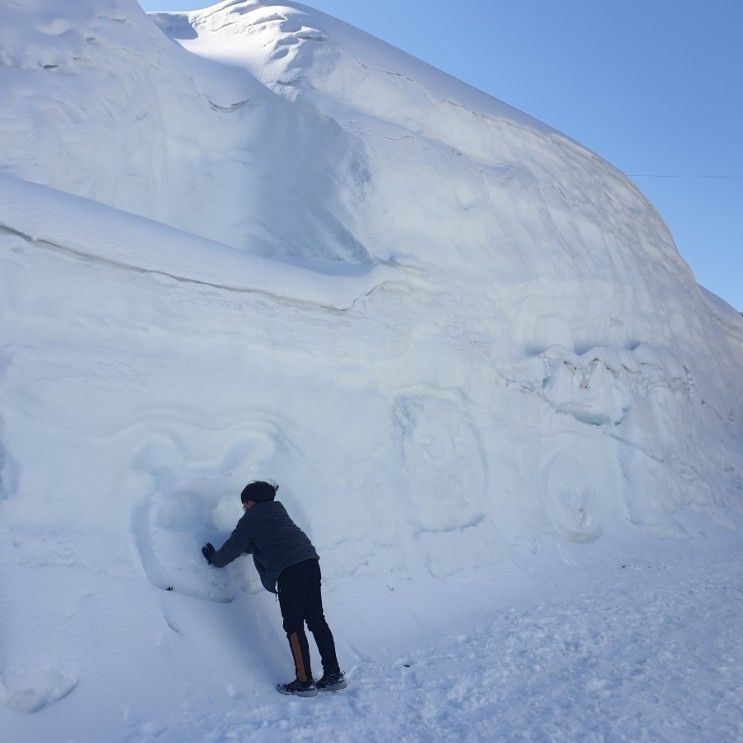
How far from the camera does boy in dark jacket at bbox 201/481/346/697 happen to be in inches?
132

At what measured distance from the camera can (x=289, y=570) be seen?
3.50 metres

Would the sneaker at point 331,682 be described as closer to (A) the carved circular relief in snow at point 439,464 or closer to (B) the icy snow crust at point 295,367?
(B) the icy snow crust at point 295,367

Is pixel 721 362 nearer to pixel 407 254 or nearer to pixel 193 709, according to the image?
pixel 407 254

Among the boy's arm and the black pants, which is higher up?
the boy's arm

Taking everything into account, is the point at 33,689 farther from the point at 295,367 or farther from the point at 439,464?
the point at 439,464

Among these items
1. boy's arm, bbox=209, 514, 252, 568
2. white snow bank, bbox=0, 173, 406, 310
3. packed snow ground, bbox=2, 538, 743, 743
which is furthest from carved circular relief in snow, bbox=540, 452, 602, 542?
boy's arm, bbox=209, 514, 252, 568

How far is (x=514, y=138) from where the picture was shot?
852 cm

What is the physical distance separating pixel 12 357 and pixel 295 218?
3139 millimetres

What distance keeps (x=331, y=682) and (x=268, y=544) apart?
0.69 meters

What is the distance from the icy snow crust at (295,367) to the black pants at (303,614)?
0.24m

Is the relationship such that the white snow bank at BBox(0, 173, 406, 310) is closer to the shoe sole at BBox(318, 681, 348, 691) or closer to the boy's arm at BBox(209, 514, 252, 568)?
the boy's arm at BBox(209, 514, 252, 568)

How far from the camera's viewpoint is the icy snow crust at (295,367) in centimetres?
347

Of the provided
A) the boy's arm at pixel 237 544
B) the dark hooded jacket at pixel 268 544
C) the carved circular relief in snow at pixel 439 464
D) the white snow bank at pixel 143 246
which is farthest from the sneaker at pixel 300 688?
the white snow bank at pixel 143 246

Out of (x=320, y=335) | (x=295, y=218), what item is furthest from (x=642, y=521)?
(x=295, y=218)
